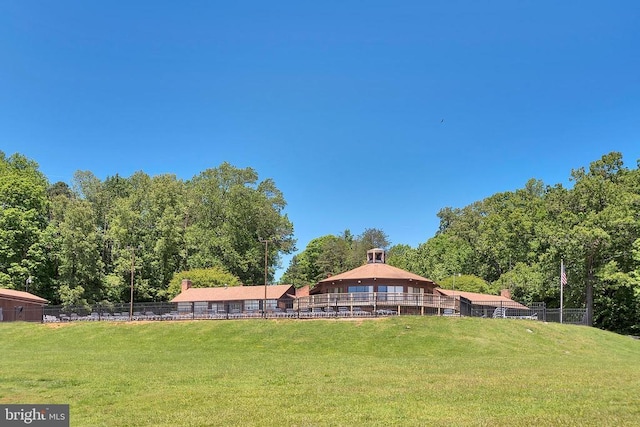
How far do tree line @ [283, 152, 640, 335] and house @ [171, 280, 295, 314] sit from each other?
21.5 m

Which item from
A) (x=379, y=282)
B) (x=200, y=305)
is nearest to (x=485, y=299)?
(x=379, y=282)

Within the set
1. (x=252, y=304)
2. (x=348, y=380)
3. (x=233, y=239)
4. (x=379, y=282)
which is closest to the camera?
(x=348, y=380)

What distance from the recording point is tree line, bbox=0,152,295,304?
→ 206ft

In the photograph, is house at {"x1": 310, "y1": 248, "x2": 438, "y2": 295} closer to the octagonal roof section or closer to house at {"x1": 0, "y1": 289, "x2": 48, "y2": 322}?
the octagonal roof section

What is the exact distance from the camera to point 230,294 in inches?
2282

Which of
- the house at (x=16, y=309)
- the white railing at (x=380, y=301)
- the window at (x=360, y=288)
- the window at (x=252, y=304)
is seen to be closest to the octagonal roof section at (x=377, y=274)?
the window at (x=360, y=288)

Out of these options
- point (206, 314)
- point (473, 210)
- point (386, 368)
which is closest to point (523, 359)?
point (386, 368)

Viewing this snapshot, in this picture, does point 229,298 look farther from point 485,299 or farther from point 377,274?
point 485,299

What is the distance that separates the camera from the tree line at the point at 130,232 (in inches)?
2478

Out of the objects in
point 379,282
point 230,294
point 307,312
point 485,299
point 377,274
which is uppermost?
point 377,274

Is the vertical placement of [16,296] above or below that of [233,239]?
below

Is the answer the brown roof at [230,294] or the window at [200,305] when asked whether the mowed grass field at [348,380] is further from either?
the window at [200,305]

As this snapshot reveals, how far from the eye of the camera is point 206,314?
150 ft

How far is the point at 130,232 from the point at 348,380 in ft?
186
